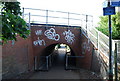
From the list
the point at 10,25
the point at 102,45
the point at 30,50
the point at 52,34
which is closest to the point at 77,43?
the point at 52,34

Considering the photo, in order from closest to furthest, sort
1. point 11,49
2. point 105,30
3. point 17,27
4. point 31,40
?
point 17,27
point 11,49
point 31,40
point 105,30

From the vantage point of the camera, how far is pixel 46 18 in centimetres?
1034

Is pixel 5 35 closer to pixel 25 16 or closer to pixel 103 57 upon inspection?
pixel 103 57

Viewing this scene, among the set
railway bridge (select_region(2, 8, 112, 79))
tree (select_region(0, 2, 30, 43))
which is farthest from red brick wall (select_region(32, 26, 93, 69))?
tree (select_region(0, 2, 30, 43))

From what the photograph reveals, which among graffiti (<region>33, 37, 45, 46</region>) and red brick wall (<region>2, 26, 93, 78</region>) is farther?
graffiti (<region>33, 37, 45, 46</region>)

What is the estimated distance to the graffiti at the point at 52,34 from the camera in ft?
33.6

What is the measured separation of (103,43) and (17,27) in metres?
5.56

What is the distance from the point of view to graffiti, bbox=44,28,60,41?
10250 mm

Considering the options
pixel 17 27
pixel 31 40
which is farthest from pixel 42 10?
pixel 17 27

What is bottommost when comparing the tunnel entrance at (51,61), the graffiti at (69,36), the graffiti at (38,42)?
the tunnel entrance at (51,61)

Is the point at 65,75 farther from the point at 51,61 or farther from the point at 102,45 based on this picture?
the point at 51,61

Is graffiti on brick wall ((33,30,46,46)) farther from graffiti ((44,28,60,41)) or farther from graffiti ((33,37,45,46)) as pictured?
graffiti ((44,28,60,41))

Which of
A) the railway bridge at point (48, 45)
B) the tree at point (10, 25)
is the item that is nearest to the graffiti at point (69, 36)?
the railway bridge at point (48, 45)

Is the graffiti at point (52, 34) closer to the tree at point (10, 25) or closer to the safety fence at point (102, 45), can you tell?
the safety fence at point (102, 45)
